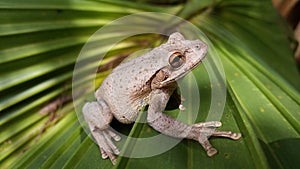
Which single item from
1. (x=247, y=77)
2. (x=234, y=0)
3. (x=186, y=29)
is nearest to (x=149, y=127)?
(x=247, y=77)

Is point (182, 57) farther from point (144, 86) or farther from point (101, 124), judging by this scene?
point (101, 124)

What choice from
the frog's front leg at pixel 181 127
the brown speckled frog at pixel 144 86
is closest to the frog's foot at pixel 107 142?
the brown speckled frog at pixel 144 86

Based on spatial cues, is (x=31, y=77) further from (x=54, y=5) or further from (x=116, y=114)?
(x=116, y=114)

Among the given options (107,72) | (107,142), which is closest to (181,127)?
(107,142)

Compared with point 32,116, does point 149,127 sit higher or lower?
higher

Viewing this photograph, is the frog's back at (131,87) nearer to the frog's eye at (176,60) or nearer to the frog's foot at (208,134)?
the frog's eye at (176,60)

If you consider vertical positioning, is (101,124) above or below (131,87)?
below
